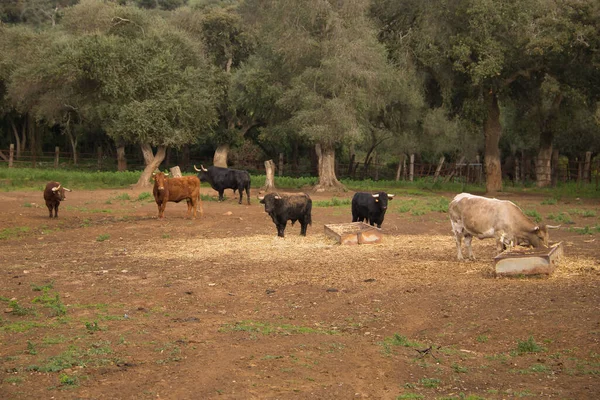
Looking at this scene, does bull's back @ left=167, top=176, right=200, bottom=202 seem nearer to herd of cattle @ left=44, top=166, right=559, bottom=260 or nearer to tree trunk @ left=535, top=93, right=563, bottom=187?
herd of cattle @ left=44, top=166, right=559, bottom=260

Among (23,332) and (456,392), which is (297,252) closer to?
(23,332)

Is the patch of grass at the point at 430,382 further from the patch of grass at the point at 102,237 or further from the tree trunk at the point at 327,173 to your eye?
the tree trunk at the point at 327,173

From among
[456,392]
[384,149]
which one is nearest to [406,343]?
[456,392]

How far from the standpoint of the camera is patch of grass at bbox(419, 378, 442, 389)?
25.8ft

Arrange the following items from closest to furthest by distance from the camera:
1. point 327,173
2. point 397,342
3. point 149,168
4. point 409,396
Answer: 1. point 409,396
2. point 397,342
3. point 149,168
4. point 327,173

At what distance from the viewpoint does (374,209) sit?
780 inches

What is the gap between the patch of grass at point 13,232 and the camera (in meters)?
19.3

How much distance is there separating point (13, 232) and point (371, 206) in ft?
29.6

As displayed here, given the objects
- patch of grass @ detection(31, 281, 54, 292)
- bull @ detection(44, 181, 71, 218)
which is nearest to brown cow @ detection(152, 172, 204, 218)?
bull @ detection(44, 181, 71, 218)

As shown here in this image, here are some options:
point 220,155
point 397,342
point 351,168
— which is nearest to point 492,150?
point 351,168

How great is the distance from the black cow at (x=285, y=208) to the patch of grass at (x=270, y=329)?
8544mm

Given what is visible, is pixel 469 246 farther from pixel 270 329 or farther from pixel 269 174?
pixel 269 174

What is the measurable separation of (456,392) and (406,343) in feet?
5.61

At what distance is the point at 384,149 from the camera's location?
54219mm
